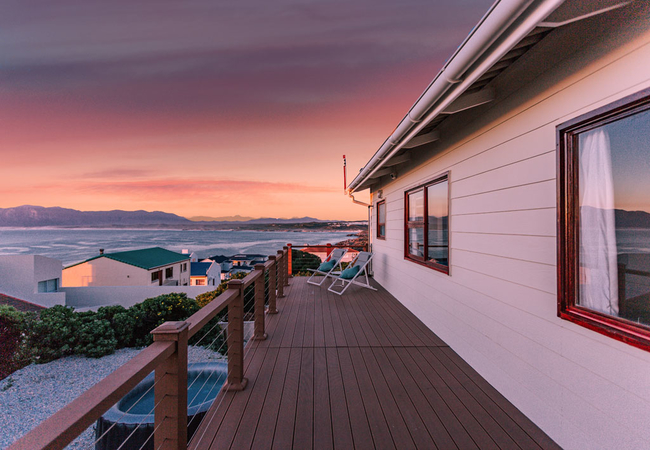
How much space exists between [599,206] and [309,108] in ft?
36.6

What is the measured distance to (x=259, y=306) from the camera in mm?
3445

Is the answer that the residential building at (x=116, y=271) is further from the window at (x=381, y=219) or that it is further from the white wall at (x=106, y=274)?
the window at (x=381, y=219)

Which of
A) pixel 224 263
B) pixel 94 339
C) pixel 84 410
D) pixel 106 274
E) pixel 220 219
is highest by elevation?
pixel 220 219

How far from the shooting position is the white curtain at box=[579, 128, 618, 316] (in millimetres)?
1465

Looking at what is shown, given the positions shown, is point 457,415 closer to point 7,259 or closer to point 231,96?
point 231,96

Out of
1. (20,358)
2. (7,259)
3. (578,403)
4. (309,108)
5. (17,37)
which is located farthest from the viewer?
(7,259)

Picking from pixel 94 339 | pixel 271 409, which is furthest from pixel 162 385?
pixel 94 339

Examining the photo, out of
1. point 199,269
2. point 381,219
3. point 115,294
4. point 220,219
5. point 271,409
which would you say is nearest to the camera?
point 271,409

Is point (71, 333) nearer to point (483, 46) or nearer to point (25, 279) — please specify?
point (483, 46)

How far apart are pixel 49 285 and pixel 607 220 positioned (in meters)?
25.4

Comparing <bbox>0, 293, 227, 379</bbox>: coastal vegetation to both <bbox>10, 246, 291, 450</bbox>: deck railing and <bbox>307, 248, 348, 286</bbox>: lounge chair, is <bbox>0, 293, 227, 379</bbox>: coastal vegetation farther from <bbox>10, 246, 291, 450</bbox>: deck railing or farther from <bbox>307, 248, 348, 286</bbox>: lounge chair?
<bbox>10, 246, 291, 450</bbox>: deck railing

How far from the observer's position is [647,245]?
1.30 metres

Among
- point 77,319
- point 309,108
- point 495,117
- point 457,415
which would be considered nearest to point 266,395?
point 457,415

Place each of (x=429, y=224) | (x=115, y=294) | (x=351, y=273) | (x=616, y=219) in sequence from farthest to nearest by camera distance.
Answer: (x=115, y=294)
(x=351, y=273)
(x=429, y=224)
(x=616, y=219)
